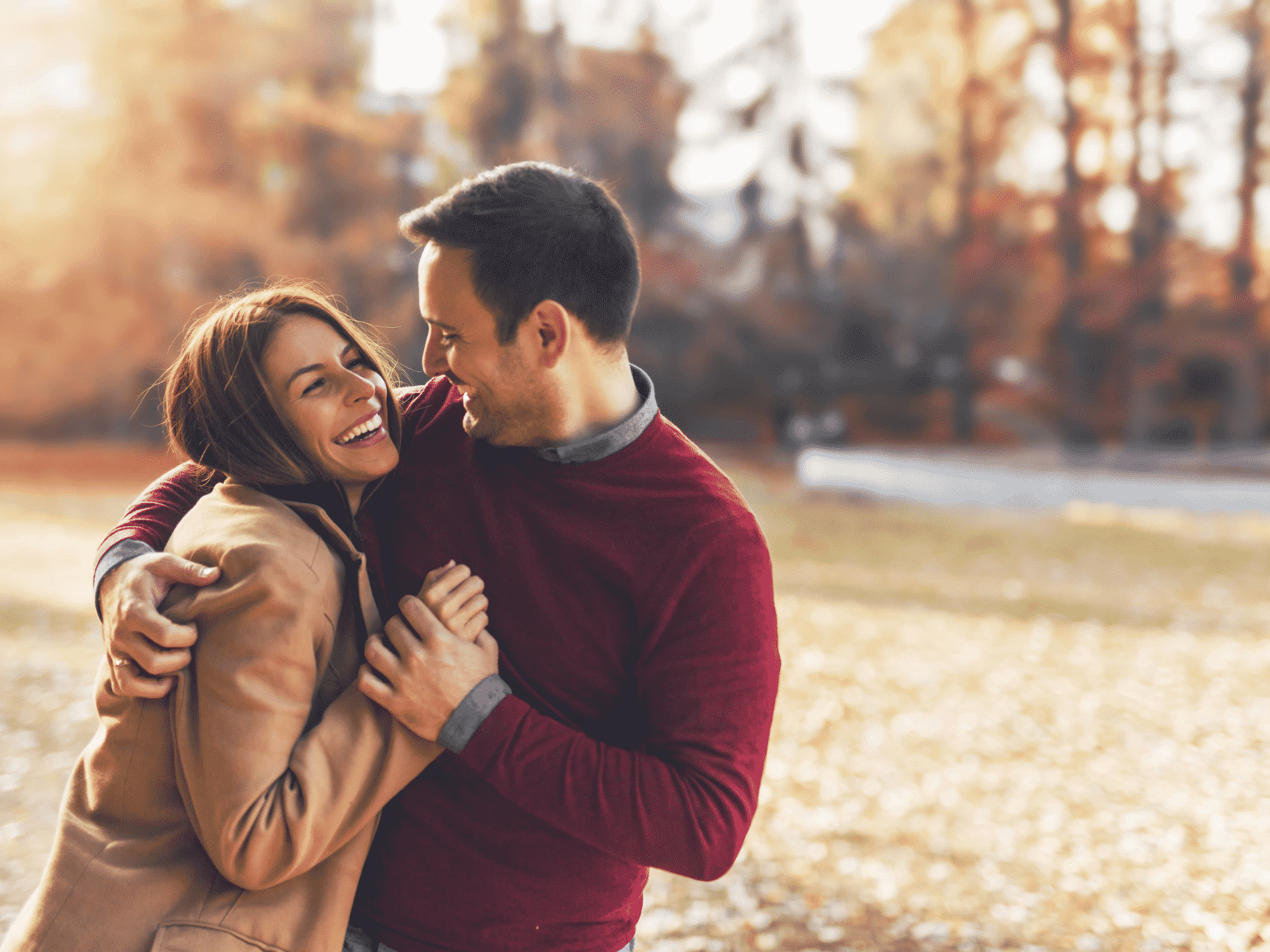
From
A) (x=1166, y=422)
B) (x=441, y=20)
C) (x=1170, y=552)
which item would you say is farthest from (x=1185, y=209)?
(x=441, y=20)

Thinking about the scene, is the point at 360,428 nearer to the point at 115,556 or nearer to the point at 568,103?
the point at 115,556

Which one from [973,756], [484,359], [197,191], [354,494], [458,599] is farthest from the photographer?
[197,191]

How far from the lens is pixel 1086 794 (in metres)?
6.05

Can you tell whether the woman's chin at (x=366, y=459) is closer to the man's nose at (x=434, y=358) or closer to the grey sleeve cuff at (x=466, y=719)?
the man's nose at (x=434, y=358)

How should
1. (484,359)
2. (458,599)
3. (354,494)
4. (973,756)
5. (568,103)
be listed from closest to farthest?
(458,599) < (484,359) < (354,494) < (973,756) < (568,103)

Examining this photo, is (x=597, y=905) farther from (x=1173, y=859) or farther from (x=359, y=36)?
(x=359, y=36)

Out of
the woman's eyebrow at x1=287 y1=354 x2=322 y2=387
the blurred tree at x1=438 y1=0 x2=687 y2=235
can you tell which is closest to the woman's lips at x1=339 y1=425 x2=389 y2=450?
the woman's eyebrow at x1=287 y1=354 x2=322 y2=387

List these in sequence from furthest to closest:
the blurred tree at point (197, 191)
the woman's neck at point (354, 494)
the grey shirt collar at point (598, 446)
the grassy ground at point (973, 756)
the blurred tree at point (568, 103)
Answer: the blurred tree at point (568, 103) < the blurred tree at point (197, 191) < the grassy ground at point (973, 756) < the woman's neck at point (354, 494) < the grey shirt collar at point (598, 446)

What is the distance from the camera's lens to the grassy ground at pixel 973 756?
4.60 metres

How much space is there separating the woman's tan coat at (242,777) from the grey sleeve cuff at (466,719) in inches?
2.6

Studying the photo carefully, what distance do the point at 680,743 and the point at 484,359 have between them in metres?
0.69

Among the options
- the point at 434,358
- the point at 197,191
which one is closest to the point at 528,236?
the point at 434,358

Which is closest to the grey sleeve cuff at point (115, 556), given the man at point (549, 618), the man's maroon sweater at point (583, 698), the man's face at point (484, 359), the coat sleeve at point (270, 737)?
the man at point (549, 618)

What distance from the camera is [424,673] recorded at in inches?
59.7
